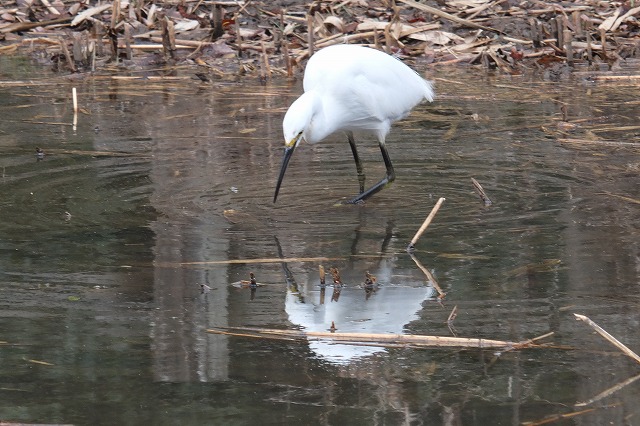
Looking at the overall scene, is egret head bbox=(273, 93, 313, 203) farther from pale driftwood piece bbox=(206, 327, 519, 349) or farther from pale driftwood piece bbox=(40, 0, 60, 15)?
pale driftwood piece bbox=(40, 0, 60, 15)

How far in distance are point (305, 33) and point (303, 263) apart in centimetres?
775

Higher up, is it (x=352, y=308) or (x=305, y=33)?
(x=352, y=308)

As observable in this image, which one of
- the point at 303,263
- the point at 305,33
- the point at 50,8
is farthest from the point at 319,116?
the point at 50,8

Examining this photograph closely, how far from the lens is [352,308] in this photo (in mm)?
4770

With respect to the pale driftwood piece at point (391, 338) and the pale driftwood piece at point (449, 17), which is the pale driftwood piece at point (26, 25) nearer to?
the pale driftwood piece at point (449, 17)

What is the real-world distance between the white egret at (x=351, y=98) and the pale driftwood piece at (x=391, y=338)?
2.07m

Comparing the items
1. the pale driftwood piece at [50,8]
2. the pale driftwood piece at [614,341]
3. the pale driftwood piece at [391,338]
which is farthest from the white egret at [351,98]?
the pale driftwood piece at [50,8]

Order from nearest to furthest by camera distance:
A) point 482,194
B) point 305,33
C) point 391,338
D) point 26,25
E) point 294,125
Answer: point 391,338
point 294,125
point 482,194
point 305,33
point 26,25

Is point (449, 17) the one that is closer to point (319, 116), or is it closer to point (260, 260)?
point (319, 116)

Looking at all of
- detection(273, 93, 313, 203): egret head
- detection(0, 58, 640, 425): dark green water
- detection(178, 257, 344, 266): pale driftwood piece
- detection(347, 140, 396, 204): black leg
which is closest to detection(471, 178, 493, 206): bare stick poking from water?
detection(0, 58, 640, 425): dark green water

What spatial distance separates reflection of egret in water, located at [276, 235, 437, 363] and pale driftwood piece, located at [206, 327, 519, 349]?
40mm

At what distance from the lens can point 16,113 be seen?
9.76m

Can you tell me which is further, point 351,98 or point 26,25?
point 26,25

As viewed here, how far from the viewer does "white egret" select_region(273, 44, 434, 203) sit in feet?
21.5
